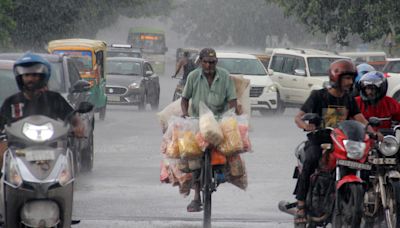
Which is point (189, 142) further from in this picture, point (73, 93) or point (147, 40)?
point (147, 40)

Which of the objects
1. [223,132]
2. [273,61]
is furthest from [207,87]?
[273,61]

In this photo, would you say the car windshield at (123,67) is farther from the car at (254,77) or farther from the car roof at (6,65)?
the car roof at (6,65)

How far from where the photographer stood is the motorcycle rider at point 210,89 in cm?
1230

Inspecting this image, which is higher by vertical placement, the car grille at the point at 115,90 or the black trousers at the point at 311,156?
the black trousers at the point at 311,156

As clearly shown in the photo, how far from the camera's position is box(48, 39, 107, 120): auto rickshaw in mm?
30656

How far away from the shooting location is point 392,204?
10016mm

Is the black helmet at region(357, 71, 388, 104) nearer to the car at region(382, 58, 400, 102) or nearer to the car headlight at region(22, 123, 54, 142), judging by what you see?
the car headlight at region(22, 123, 54, 142)

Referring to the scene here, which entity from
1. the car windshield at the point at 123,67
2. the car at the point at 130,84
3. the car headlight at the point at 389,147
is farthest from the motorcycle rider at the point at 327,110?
the car windshield at the point at 123,67

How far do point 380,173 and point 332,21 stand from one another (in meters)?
35.4

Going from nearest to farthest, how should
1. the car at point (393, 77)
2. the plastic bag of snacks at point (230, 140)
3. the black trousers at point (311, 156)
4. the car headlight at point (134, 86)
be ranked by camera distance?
the black trousers at point (311, 156) < the plastic bag of snacks at point (230, 140) < the car at point (393, 77) < the car headlight at point (134, 86)

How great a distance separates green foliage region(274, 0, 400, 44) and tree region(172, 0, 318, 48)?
1823 inches

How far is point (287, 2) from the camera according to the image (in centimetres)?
4656

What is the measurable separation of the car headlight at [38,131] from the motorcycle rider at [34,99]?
0.58 metres

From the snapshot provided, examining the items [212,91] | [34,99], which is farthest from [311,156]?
[34,99]
